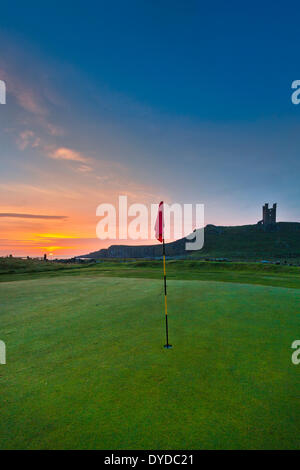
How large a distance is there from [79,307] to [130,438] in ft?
21.5

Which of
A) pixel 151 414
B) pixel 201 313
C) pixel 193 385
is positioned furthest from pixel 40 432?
pixel 201 313

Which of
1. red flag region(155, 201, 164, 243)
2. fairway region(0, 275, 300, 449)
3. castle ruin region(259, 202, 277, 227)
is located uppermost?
castle ruin region(259, 202, 277, 227)

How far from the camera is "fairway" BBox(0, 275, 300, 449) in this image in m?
2.47

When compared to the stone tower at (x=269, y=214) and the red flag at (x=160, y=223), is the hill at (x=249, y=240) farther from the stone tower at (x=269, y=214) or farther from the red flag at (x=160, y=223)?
the red flag at (x=160, y=223)

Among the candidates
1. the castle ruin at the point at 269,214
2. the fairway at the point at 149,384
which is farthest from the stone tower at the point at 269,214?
the fairway at the point at 149,384

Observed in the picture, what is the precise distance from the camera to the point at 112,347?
4.82m

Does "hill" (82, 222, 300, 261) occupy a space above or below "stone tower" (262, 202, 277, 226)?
below

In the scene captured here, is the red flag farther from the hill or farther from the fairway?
the hill

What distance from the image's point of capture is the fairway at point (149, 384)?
2.47 meters

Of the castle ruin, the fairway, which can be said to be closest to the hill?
the castle ruin

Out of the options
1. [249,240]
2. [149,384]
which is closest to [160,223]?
[149,384]

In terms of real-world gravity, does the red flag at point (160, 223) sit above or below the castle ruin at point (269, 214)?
below

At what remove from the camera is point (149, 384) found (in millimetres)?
3412
